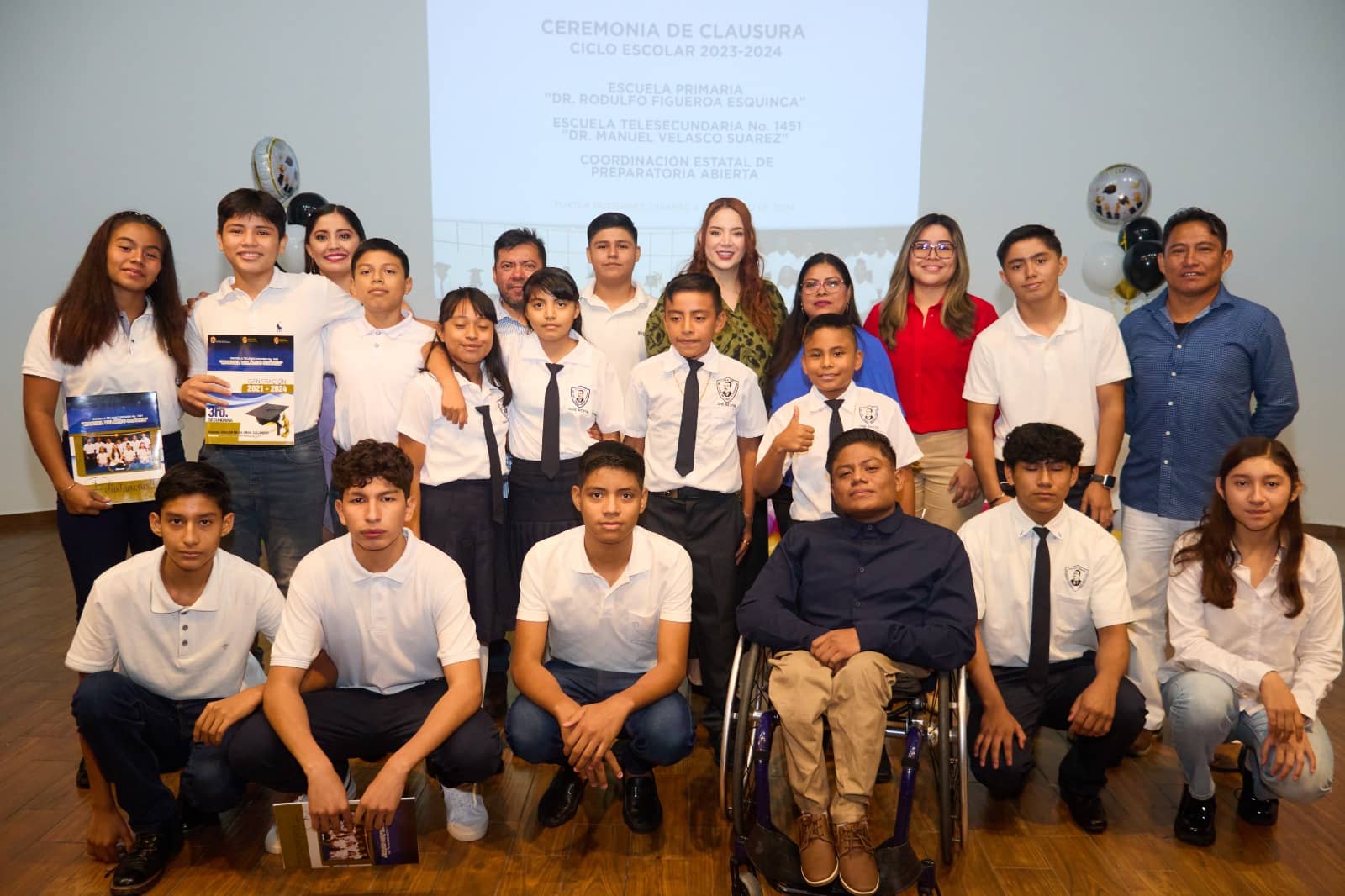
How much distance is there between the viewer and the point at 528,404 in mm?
3133

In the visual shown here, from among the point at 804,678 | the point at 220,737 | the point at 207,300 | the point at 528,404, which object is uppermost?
the point at 207,300

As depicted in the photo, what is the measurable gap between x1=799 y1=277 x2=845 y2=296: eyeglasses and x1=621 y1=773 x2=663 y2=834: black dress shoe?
1.75 m

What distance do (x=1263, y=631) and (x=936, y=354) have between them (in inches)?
53.4

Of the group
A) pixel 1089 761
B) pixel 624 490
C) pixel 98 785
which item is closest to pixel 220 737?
pixel 98 785

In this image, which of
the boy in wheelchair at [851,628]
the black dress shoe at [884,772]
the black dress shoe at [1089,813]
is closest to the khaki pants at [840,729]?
the boy in wheelchair at [851,628]

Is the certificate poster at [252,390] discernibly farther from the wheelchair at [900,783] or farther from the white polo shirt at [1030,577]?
the white polo shirt at [1030,577]

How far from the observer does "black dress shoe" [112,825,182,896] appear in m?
2.28

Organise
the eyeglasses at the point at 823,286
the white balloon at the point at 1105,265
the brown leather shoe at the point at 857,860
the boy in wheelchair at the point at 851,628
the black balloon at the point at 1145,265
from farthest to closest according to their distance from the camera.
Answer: the white balloon at the point at 1105,265 < the black balloon at the point at 1145,265 < the eyeglasses at the point at 823,286 < the boy in wheelchair at the point at 851,628 < the brown leather shoe at the point at 857,860

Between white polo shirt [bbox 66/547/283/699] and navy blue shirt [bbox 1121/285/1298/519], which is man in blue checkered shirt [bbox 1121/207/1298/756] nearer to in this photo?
navy blue shirt [bbox 1121/285/1298/519]

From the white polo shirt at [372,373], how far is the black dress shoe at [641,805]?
4.58 ft

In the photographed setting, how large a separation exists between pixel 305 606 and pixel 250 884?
0.71m

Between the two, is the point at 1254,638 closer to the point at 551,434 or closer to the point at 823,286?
the point at 823,286

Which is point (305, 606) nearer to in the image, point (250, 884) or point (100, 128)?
point (250, 884)

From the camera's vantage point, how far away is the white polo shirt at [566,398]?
10.3ft
